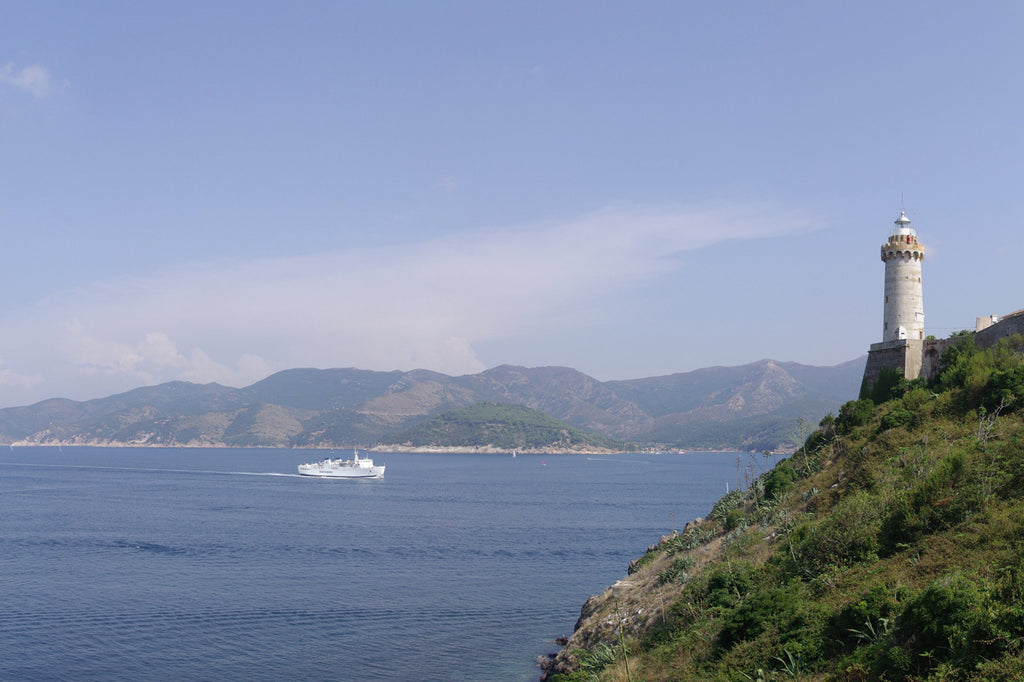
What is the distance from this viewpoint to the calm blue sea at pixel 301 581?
3559 cm

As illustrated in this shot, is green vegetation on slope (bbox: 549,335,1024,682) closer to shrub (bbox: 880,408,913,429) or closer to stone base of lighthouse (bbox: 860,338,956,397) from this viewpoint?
shrub (bbox: 880,408,913,429)

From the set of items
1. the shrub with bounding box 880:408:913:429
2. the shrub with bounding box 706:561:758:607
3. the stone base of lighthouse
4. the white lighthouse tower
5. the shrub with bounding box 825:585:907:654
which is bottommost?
the shrub with bounding box 706:561:758:607

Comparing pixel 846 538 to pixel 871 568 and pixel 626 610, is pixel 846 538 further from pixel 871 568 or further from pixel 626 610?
pixel 626 610

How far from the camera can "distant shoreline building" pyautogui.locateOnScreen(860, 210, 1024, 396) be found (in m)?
35.7

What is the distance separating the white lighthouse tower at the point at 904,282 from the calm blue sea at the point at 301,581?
426 inches

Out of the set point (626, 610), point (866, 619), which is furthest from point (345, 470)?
point (866, 619)

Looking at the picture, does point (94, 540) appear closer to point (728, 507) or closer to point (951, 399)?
point (728, 507)

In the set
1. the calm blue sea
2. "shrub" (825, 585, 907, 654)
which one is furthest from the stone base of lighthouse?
"shrub" (825, 585, 907, 654)

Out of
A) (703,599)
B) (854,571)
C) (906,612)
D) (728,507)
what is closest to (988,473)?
(854,571)

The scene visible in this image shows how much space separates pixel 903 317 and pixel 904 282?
1.70m

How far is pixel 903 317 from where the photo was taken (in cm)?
3712

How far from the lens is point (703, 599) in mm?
25625

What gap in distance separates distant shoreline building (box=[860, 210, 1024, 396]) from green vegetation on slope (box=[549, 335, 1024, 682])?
1684 mm

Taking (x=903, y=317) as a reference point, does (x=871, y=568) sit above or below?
below
